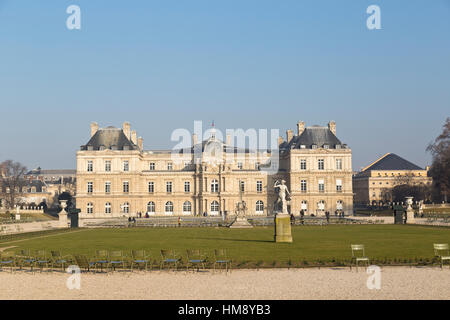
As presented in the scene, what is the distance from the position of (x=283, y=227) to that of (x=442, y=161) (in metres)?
43.1

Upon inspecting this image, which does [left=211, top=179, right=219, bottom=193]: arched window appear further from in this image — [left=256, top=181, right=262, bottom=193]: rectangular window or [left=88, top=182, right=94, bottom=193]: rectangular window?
[left=88, top=182, right=94, bottom=193]: rectangular window

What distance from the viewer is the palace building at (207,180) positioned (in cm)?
7538

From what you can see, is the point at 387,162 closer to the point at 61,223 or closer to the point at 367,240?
the point at 61,223

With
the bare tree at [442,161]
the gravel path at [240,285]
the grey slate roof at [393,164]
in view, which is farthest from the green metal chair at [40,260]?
the grey slate roof at [393,164]

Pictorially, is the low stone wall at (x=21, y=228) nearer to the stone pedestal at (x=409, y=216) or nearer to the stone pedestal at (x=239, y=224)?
the stone pedestal at (x=239, y=224)

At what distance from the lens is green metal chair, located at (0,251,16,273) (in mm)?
18953

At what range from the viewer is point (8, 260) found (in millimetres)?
19609

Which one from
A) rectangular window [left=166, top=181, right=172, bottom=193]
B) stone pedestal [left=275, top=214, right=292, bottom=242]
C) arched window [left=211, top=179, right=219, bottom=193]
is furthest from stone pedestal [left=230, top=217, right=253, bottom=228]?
rectangular window [left=166, top=181, right=172, bottom=193]

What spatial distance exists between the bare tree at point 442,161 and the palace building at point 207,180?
12476mm

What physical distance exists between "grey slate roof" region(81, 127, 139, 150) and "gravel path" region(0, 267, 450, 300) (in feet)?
200

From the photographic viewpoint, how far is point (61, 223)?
157 ft

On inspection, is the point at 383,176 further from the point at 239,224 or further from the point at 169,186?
the point at 239,224
